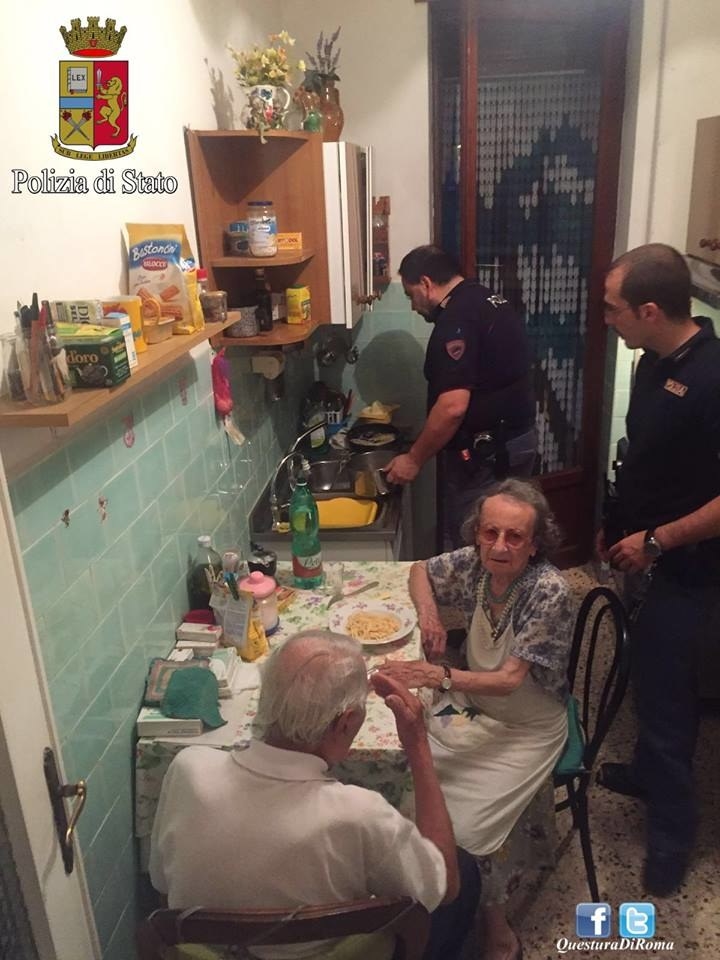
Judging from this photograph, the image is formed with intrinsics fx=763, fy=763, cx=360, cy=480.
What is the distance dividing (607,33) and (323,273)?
66.8 inches

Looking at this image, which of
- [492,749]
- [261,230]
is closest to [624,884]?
[492,749]

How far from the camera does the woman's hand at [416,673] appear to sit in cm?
174

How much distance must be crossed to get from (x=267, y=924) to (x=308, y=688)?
0.33m

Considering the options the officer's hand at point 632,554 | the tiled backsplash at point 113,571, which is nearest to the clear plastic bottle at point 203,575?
the tiled backsplash at point 113,571

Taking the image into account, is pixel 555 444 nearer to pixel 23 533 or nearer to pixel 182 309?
pixel 182 309

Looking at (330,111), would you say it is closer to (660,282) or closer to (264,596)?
(660,282)

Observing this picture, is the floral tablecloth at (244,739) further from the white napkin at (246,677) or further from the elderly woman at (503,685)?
the elderly woman at (503,685)

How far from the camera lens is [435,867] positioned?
125cm

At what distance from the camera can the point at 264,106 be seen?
2.10 metres

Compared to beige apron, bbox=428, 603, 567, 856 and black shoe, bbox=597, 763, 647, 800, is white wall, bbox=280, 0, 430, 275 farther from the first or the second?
black shoe, bbox=597, 763, 647, 800

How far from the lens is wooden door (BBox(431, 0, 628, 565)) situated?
10.1 feet

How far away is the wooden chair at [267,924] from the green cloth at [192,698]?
538mm

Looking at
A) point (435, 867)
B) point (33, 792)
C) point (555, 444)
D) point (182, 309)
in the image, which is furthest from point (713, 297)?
point (33, 792)

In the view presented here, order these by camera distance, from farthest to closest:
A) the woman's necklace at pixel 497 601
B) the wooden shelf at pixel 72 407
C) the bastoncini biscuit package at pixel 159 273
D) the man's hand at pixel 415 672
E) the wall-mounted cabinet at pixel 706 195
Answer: the wall-mounted cabinet at pixel 706 195, the woman's necklace at pixel 497 601, the man's hand at pixel 415 672, the bastoncini biscuit package at pixel 159 273, the wooden shelf at pixel 72 407
